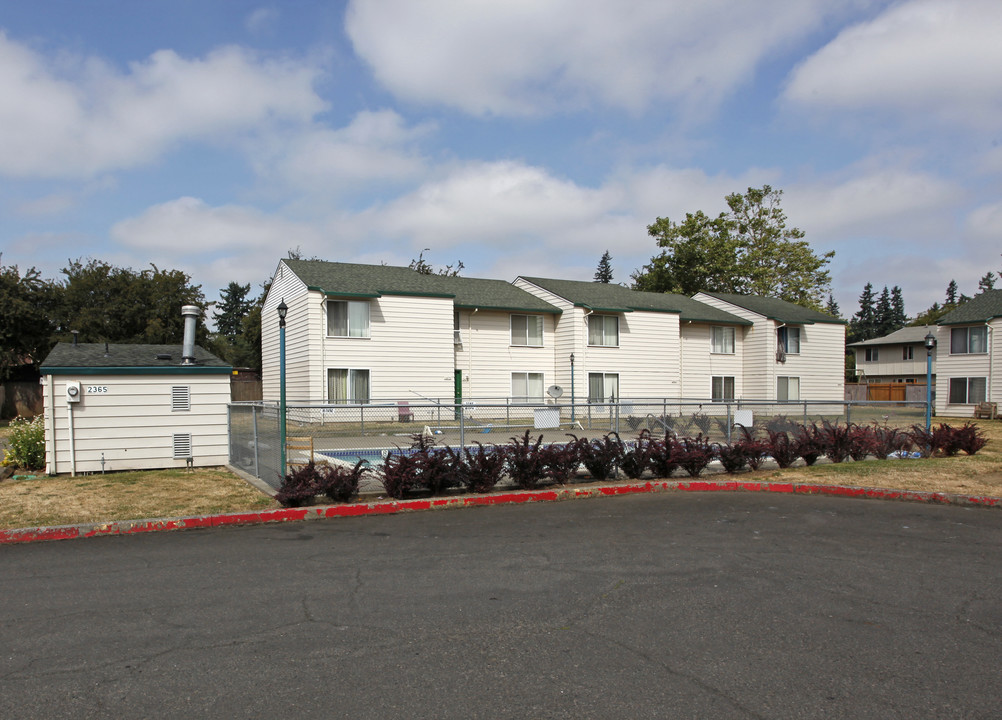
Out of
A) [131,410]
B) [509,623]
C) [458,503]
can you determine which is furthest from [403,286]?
[509,623]

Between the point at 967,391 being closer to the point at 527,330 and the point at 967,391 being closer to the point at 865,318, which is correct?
the point at 527,330

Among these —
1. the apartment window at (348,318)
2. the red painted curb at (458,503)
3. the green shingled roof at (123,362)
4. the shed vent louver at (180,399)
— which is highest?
the apartment window at (348,318)

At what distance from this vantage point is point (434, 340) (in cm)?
3117

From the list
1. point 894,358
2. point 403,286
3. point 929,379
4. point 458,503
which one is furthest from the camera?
point 894,358

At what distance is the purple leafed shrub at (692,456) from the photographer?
12.7 metres

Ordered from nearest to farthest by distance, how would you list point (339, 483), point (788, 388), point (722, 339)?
point (339, 483)
point (788, 388)
point (722, 339)

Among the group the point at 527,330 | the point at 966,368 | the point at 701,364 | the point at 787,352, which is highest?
the point at 527,330

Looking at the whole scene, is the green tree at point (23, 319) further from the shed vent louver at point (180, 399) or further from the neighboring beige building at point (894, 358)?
the neighboring beige building at point (894, 358)

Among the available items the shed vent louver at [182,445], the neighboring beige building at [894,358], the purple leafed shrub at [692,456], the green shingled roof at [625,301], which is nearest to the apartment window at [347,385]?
the green shingled roof at [625,301]

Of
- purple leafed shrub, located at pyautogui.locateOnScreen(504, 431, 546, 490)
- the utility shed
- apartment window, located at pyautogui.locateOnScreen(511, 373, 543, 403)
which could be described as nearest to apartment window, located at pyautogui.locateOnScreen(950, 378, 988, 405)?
apartment window, located at pyautogui.locateOnScreen(511, 373, 543, 403)

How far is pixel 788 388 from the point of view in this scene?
3991 cm

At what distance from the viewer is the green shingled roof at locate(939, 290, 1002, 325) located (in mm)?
36375

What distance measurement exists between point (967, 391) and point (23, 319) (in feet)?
161

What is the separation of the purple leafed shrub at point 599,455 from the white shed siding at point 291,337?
57.7ft
